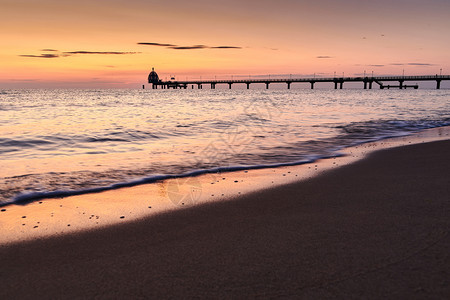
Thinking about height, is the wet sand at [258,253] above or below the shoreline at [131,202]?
above

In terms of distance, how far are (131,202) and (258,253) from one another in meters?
2.74

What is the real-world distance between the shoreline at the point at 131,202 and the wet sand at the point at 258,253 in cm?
31

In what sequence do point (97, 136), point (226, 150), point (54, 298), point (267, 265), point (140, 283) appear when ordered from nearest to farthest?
point (54, 298), point (140, 283), point (267, 265), point (226, 150), point (97, 136)

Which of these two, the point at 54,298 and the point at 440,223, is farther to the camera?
the point at 440,223

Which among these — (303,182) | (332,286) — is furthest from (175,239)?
(303,182)

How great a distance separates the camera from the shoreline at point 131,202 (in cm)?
441

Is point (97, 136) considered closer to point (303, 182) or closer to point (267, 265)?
point (303, 182)

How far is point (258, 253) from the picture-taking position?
341cm

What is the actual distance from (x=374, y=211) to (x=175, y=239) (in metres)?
2.52

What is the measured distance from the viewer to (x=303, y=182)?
6562 millimetres

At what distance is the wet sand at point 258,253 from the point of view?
278 centimetres

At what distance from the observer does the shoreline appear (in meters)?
4.41

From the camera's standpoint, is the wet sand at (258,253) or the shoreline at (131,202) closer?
the wet sand at (258,253)

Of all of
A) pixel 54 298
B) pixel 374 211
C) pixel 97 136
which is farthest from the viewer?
pixel 97 136
